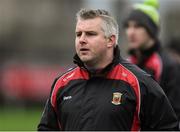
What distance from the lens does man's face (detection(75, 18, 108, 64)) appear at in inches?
321

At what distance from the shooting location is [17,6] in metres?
41.7

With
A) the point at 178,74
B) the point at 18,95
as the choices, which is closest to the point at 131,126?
the point at 178,74

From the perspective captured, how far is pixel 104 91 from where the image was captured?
8.13 m

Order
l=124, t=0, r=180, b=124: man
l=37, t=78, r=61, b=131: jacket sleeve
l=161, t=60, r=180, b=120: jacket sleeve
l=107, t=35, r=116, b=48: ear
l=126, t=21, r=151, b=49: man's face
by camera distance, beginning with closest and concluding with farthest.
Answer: l=107, t=35, r=116, b=48: ear → l=37, t=78, r=61, b=131: jacket sleeve → l=161, t=60, r=180, b=120: jacket sleeve → l=124, t=0, r=180, b=124: man → l=126, t=21, r=151, b=49: man's face

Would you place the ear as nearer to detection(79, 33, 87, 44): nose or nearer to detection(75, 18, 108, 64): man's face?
detection(75, 18, 108, 64): man's face

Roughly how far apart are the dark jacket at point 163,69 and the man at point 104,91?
2.11 m

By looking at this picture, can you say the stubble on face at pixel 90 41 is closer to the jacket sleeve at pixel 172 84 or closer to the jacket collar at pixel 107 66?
the jacket collar at pixel 107 66

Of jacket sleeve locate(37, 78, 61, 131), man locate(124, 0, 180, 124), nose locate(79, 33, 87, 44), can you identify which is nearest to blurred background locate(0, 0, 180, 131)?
man locate(124, 0, 180, 124)

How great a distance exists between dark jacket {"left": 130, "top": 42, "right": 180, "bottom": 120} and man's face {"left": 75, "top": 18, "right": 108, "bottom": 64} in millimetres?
A: 2271

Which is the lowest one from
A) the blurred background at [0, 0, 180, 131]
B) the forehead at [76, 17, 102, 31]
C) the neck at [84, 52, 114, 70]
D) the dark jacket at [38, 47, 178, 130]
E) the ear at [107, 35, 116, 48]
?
the blurred background at [0, 0, 180, 131]

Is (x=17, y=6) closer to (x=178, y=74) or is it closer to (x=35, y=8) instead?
(x=35, y=8)

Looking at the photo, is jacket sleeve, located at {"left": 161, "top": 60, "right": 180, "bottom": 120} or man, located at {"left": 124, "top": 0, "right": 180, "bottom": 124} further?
man, located at {"left": 124, "top": 0, "right": 180, "bottom": 124}

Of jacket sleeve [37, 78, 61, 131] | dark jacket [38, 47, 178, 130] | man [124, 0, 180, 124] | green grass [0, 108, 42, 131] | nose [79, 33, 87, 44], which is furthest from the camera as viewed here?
green grass [0, 108, 42, 131]

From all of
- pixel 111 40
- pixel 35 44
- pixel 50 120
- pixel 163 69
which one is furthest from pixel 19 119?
pixel 111 40
